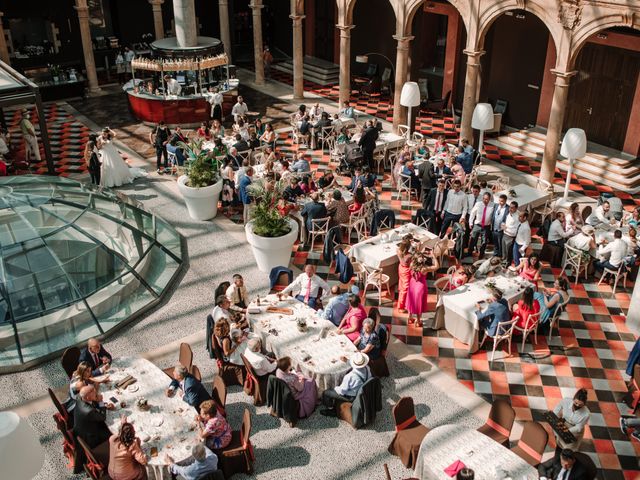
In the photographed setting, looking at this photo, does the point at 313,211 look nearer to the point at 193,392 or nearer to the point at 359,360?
the point at 359,360

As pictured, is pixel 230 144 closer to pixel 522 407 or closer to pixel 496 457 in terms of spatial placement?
pixel 522 407

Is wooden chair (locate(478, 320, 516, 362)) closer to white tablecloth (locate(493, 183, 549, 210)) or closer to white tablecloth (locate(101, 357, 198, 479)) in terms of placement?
white tablecloth (locate(493, 183, 549, 210))

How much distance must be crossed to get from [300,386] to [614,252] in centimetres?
590

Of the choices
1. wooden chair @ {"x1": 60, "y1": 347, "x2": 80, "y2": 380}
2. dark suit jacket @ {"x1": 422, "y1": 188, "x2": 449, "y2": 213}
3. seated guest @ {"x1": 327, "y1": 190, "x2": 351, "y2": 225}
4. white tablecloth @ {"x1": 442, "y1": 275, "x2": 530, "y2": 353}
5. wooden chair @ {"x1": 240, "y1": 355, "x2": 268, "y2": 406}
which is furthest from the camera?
dark suit jacket @ {"x1": 422, "y1": 188, "x2": 449, "y2": 213}

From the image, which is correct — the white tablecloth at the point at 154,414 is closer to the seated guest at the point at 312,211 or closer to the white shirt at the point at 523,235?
the seated guest at the point at 312,211

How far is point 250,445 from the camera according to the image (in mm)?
7652

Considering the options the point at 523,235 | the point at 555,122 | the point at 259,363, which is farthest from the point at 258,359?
the point at 555,122

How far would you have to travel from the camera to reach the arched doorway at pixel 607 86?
15344mm

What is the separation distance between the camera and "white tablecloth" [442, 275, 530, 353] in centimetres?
970

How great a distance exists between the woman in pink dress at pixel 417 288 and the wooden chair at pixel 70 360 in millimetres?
4705

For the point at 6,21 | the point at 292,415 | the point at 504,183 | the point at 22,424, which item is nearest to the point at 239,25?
the point at 6,21

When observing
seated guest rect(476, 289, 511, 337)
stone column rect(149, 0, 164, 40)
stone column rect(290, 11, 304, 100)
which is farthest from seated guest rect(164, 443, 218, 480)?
stone column rect(149, 0, 164, 40)

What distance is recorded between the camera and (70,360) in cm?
870

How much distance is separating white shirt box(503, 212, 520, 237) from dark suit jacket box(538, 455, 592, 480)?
4.85 metres
